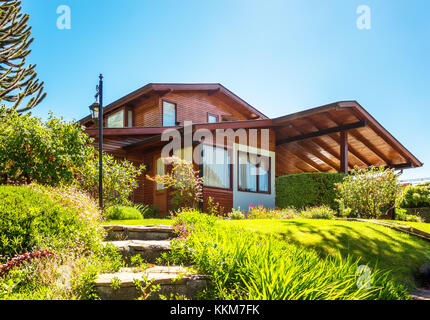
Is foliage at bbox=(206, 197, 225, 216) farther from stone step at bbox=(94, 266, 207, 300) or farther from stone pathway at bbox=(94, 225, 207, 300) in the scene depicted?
stone step at bbox=(94, 266, 207, 300)

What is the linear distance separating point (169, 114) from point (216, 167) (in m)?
4.44

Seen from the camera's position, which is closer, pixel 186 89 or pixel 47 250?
pixel 47 250

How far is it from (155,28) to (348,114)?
9.79 m

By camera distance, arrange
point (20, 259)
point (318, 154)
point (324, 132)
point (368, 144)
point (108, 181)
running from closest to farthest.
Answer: point (20, 259) → point (108, 181) → point (324, 132) → point (368, 144) → point (318, 154)

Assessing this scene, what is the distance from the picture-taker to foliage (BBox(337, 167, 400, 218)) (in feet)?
39.3

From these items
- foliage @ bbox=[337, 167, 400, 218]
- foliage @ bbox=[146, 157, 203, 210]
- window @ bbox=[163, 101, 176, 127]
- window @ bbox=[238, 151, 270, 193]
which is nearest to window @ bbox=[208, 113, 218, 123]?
window @ bbox=[163, 101, 176, 127]

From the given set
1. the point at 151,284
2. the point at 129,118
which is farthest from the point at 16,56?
the point at 151,284

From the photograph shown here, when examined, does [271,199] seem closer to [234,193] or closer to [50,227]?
[234,193]

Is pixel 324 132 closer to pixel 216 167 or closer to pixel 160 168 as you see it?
pixel 216 167

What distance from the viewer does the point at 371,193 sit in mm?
12102

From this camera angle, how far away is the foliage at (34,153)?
31.1 feet

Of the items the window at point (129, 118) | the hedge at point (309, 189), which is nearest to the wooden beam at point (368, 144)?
the hedge at point (309, 189)

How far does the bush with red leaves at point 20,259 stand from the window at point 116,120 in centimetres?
1518

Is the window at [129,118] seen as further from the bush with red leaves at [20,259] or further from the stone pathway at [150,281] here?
the bush with red leaves at [20,259]
